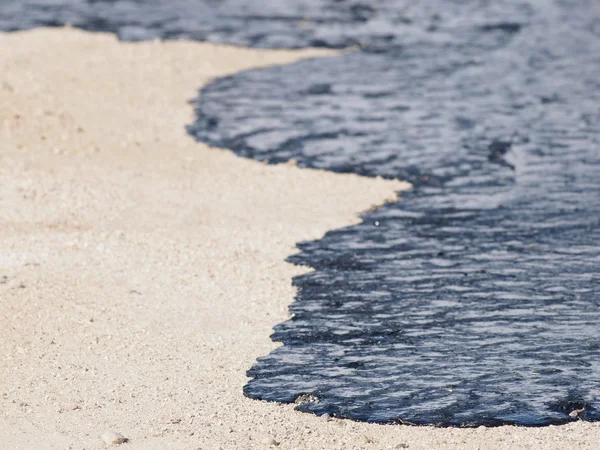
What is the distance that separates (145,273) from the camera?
9461 mm

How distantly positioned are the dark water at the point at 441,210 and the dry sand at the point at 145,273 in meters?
0.33

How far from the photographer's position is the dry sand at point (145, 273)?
677 centimetres

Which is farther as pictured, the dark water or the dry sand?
the dark water

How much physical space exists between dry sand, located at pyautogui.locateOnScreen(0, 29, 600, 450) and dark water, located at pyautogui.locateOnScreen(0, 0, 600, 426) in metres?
0.33

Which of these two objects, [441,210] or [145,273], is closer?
[145,273]

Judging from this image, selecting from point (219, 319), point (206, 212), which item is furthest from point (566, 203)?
point (219, 319)

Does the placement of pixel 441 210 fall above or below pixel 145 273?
above

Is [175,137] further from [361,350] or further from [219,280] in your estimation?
[361,350]

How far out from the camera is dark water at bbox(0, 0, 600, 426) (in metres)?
7.52

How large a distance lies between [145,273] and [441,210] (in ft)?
11.8

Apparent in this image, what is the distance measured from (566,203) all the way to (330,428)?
5.75m

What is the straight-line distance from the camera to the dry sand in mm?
6773

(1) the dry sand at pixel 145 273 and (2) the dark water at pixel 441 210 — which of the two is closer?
(1) the dry sand at pixel 145 273

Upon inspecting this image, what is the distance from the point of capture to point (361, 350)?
805 cm
